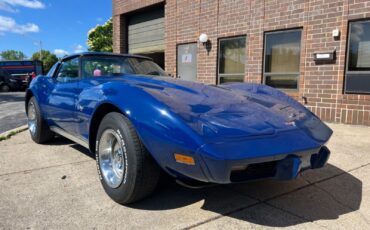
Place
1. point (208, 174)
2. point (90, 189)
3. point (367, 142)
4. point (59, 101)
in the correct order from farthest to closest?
point (367, 142) < point (59, 101) < point (90, 189) < point (208, 174)

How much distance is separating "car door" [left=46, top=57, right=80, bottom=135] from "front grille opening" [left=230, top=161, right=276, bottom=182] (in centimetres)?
194

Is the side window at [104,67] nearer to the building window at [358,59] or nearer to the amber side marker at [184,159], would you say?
the amber side marker at [184,159]

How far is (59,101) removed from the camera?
3.84 m

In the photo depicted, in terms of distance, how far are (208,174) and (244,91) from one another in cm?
155

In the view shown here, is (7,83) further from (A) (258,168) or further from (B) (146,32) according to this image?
(A) (258,168)

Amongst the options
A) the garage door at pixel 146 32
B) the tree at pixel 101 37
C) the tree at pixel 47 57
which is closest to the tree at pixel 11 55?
the tree at pixel 47 57

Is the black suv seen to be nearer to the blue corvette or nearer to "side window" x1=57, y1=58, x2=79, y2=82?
"side window" x1=57, y1=58, x2=79, y2=82

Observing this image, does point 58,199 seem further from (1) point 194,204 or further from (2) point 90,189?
→ (1) point 194,204

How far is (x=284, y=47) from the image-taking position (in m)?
7.53

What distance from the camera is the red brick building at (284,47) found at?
6355 mm

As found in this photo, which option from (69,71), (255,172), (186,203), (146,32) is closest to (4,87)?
(146,32)

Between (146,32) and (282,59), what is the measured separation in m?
6.19

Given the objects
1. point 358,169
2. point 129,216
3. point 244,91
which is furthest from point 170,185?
point 358,169

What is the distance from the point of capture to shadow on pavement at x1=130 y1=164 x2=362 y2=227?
2441 mm
